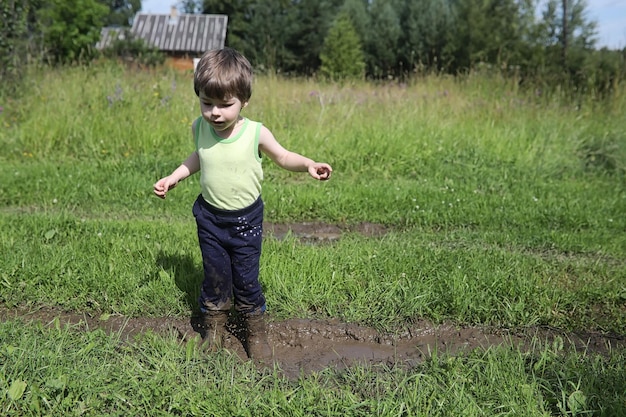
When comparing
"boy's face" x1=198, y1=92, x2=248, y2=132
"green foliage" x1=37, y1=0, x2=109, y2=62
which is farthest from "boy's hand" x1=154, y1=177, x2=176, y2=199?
"green foliage" x1=37, y1=0, x2=109, y2=62

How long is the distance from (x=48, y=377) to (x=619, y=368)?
255 cm

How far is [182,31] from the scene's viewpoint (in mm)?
A: 35750

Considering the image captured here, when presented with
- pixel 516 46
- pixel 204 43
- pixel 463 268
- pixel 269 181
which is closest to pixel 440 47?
pixel 516 46

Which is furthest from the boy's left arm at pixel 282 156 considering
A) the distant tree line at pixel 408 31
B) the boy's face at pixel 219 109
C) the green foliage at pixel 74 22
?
the green foliage at pixel 74 22

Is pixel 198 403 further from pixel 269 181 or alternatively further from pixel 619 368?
pixel 269 181

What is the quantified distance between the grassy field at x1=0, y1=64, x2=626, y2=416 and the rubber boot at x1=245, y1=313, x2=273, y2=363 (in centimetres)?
24

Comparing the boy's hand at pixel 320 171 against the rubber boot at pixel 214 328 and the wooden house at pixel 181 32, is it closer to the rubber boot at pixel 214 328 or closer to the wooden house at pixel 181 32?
the rubber boot at pixel 214 328

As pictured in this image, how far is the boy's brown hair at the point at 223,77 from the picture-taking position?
2410mm

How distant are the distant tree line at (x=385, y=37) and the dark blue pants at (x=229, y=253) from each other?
7377mm

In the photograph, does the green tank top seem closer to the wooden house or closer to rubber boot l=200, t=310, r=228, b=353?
rubber boot l=200, t=310, r=228, b=353

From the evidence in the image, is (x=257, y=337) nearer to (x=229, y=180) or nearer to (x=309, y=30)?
(x=229, y=180)

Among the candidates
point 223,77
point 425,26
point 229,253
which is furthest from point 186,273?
point 425,26

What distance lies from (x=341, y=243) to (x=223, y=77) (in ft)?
6.83

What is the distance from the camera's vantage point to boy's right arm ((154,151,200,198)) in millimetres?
2619
